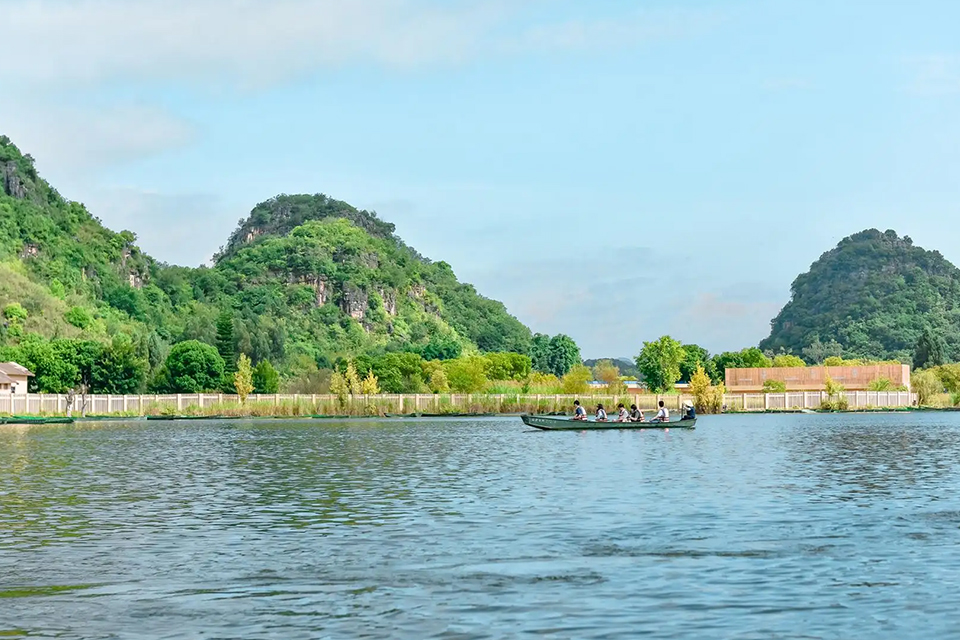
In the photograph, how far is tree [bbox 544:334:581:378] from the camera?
19162 centimetres

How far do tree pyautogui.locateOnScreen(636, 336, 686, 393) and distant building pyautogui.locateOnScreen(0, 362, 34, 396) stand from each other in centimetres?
6417

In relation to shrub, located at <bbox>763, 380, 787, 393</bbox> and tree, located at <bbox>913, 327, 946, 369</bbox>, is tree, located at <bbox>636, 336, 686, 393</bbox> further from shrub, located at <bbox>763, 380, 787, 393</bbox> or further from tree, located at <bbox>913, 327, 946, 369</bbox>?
tree, located at <bbox>913, 327, 946, 369</bbox>

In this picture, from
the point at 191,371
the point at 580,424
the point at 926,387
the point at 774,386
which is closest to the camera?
the point at 580,424

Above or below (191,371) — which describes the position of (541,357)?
above

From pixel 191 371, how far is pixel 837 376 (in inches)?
2742

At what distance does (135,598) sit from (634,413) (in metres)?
55.0

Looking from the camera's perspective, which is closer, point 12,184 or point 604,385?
point 604,385

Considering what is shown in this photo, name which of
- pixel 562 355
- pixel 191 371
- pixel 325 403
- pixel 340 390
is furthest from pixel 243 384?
pixel 562 355

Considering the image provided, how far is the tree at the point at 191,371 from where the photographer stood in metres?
107

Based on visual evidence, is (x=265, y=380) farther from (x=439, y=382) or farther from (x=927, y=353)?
(x=927, y=353)

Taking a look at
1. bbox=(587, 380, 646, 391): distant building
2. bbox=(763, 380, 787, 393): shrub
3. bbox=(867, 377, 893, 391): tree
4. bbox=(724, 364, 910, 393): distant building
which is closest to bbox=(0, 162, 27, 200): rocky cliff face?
bbox=(587, 380, 646, 391): distant building

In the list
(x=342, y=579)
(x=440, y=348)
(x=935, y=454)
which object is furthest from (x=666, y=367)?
(x=342, y=579)

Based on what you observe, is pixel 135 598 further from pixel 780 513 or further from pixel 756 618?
pixel 780 513

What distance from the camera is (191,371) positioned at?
10762 centimetres
